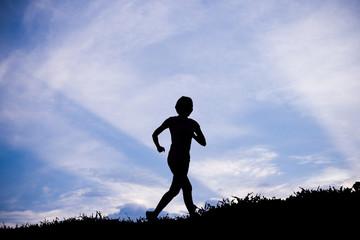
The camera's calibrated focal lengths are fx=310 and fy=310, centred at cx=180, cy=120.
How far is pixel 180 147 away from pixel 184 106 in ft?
2.96

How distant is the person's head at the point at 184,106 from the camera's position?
266 inches

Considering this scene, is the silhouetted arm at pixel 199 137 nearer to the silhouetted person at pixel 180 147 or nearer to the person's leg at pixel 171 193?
the silhouetted person at pixel 180 147

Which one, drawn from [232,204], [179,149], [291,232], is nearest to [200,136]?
[179,149]

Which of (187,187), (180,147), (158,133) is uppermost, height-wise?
(158,133)

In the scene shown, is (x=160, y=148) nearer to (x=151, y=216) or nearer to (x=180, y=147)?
(x=180, y=147)

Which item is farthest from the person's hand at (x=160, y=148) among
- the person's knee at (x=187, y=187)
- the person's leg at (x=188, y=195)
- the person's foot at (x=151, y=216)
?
the person's foot at (x=151, y=216)

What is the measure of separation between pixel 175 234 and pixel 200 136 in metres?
2.12

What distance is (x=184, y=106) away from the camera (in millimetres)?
6758

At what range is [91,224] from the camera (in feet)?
23.5

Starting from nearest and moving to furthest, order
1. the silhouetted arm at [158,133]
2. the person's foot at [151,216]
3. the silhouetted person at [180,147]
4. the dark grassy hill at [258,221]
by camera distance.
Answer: the dark grassy hill at [258,221]
the silhouetted person at [180,147]
the silhouetted arm at [158,133]
the person's foot at [151,216]

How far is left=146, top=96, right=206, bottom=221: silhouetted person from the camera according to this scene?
6566 mm

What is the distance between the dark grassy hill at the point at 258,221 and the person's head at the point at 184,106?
2211 millimetres

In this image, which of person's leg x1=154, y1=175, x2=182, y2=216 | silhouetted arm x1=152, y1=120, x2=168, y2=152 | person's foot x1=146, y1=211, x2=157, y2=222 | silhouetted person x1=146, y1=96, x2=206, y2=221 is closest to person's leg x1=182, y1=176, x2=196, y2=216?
silhouetted person x1=146, y1=96, x2=206, y2=221

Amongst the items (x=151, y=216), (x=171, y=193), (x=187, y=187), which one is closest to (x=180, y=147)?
(x=187, y=187)
